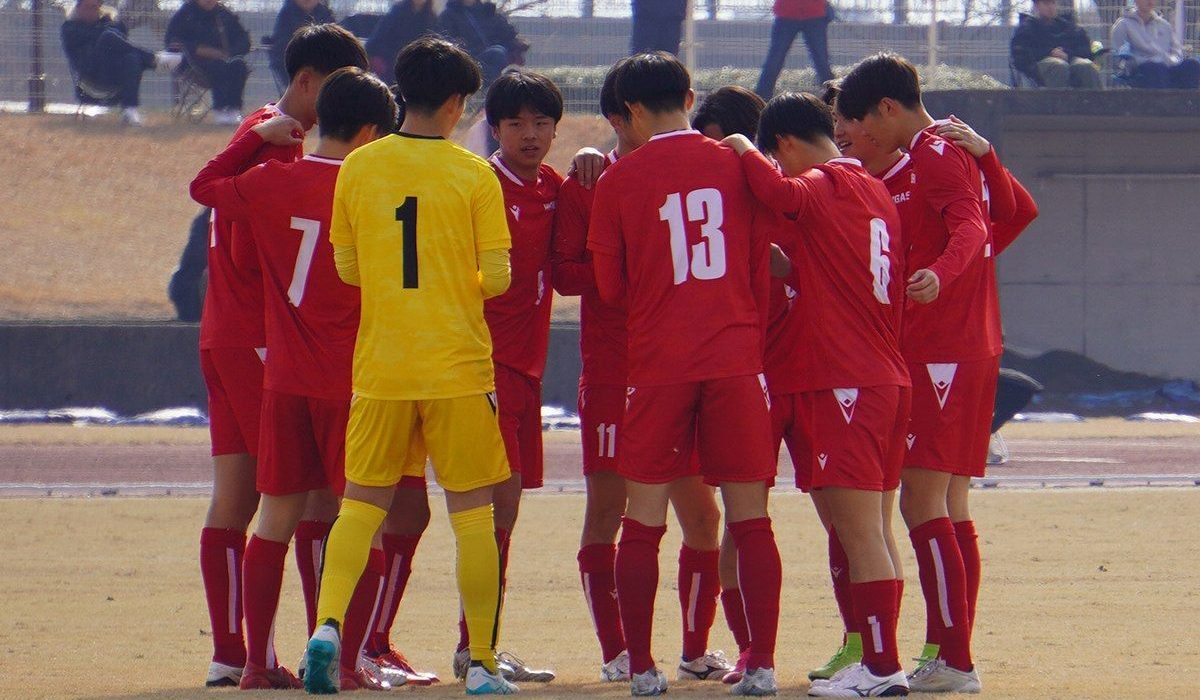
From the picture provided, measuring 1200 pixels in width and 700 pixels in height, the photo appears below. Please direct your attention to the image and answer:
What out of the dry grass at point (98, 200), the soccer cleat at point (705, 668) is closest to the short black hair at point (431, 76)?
the soccer cleat at point (705, 668)

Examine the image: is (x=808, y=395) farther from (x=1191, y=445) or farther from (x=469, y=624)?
(x=1191, y=445)

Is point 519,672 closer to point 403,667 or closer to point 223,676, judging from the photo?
point 403,667

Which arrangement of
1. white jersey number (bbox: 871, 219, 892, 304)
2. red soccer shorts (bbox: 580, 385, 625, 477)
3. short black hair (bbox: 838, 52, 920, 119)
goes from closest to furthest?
white jersey number (bbox: 871, 219, 892, 304), short black hair (bbox: 838, 52, 920, 119), red soccer shorts (bbox: 580, 385, 625, 477)

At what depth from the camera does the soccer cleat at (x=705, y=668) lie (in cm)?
602

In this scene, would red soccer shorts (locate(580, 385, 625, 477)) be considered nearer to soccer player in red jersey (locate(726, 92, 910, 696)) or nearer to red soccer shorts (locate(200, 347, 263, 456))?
soccer player in red jersey (locate(726, 92, 910, 696))

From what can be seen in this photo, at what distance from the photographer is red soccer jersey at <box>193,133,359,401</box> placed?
5.46 metres

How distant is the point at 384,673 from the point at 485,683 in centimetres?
75

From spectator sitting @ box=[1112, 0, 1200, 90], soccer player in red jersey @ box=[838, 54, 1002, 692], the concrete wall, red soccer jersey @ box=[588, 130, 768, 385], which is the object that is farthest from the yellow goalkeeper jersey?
the concrete wall

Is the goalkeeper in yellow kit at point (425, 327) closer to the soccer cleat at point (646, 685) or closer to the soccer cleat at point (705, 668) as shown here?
the soccer cleat at point (646, 685)

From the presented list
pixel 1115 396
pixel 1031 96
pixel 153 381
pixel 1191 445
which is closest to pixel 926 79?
pixel 1031 96

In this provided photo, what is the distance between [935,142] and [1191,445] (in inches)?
448

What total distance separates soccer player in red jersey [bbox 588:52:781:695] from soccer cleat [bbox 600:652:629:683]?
66 centimetres

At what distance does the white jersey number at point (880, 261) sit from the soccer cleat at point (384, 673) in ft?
7.18

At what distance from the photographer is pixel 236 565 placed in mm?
5836
